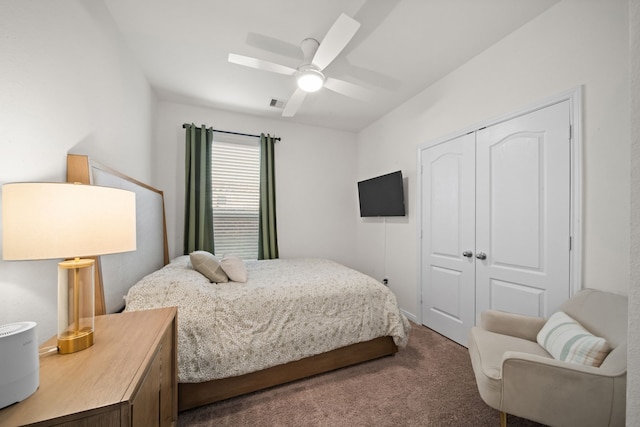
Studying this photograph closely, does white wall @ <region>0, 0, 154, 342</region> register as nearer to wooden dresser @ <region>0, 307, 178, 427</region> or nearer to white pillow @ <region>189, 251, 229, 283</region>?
wooden dresser @ <region>0, 307, 178, 427</region>

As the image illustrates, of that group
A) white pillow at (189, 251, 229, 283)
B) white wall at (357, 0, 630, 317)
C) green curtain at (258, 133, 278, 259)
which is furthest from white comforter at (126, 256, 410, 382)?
white wall at (357, 0, 630, 317)

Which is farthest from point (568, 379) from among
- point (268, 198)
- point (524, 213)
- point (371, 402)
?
point (268, 198)

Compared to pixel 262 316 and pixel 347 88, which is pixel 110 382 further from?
pixel 347 88

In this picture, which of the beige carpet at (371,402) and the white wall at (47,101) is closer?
the white wall at (47,101)

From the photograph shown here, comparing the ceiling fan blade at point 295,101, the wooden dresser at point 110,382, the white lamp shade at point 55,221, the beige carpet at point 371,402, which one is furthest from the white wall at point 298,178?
the white lamp shade at point 55,221

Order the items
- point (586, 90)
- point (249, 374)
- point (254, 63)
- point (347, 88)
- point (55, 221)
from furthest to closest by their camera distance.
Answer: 1. point (347, 88)
2. point (254, 63)
3. point (249, 374)
4. point (586, 90)
5. point (55, 221)

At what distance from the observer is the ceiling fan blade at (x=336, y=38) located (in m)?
1.52

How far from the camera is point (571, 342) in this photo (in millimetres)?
1333

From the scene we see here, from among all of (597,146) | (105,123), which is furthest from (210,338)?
(597,146)

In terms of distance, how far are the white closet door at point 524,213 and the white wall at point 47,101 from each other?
9.75 ft

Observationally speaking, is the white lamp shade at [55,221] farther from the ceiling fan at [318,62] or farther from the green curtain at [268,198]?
the green curtain at [268,198]

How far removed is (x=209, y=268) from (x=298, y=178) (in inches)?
84.4

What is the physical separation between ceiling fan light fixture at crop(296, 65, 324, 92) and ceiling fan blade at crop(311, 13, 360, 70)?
0.18ft

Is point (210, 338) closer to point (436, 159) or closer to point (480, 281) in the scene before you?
point (480, 281)
